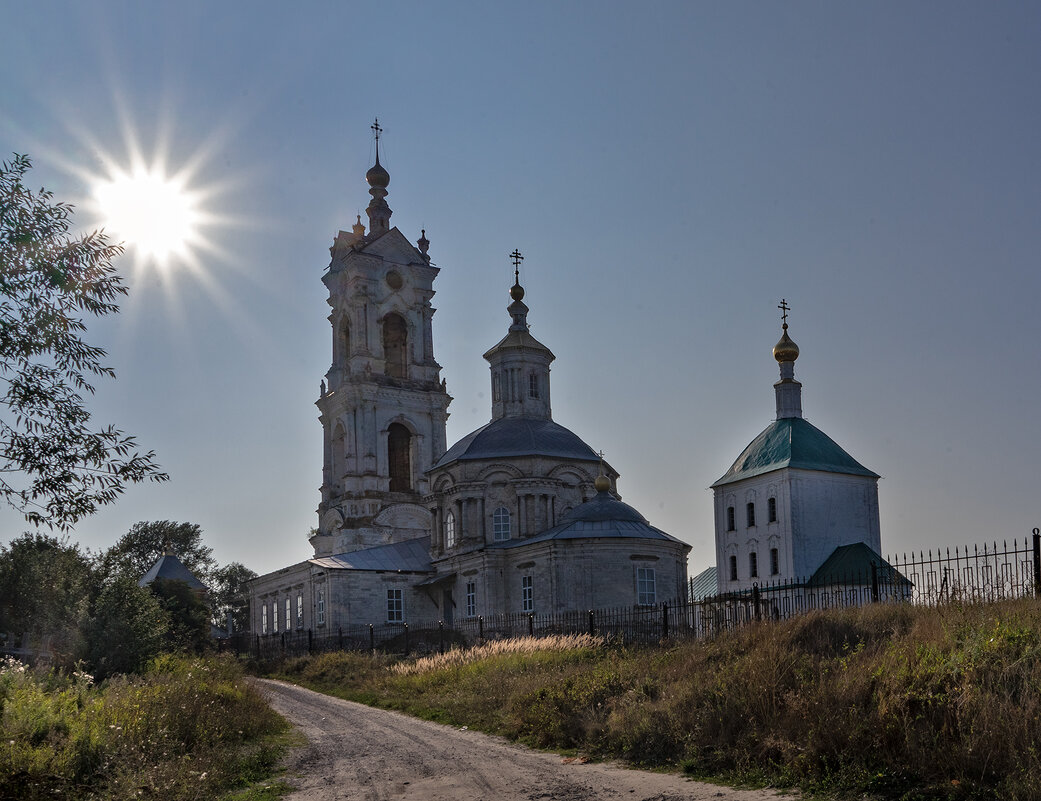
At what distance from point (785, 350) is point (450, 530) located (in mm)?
16831

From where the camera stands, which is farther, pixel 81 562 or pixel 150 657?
pixel 81 562

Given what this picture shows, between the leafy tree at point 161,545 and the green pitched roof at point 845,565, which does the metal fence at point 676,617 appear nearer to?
the green pitched roof at point 845,565

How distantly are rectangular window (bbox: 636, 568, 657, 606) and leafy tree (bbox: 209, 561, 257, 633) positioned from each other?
5433 centimetres

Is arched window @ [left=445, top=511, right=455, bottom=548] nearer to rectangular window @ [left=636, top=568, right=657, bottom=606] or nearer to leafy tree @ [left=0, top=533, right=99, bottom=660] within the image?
rectangular window @ [left=636, top=568, right=657, bottom=606]

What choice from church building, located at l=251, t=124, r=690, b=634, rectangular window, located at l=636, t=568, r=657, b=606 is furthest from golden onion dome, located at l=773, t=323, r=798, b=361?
rectangular window, located at l=636, t=568, r=657, b=606

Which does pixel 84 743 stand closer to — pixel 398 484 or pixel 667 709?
pixel 667 709

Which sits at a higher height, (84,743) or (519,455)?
(519,455)

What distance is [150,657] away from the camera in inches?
933

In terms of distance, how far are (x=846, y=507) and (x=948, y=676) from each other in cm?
3153

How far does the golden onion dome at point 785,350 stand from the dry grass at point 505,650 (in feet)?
81.3

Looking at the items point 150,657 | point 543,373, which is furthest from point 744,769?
point 543,373

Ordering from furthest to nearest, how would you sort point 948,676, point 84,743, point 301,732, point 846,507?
point 846,507 < point 301,732 < point 84,743 < point 948,676

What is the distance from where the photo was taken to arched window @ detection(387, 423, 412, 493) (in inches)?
2186

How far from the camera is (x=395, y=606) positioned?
1775 inches
